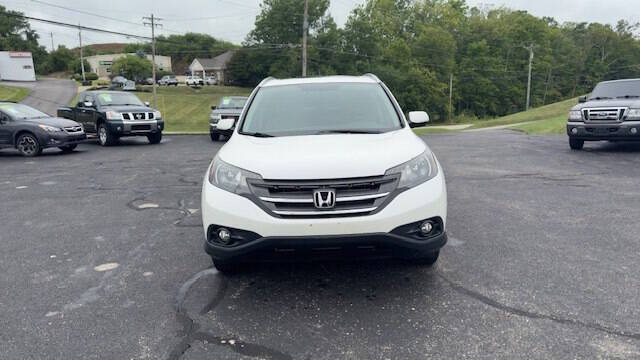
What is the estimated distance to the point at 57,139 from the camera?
1265cm

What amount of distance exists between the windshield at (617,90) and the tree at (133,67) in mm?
79136

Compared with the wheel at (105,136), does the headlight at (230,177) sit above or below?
above

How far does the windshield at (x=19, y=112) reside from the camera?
12.9m

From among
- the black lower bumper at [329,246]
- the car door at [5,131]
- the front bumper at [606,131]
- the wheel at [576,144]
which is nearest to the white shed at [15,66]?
the car door at [5,131]

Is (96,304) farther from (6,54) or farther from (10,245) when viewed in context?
(6,54)

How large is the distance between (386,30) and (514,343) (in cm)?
7398

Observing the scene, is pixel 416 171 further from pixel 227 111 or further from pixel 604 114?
pixel 227 111

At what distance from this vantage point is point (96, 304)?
3.55 m

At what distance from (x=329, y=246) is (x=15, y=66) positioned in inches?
3306

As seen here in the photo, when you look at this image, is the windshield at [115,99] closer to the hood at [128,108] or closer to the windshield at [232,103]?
the hood at [128,108]

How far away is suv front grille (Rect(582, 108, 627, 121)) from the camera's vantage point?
10453mm

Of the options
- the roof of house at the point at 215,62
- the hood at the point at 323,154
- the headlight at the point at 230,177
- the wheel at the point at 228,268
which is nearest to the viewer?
the hood at the point at 323,154

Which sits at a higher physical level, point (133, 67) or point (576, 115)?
point (133, 67)

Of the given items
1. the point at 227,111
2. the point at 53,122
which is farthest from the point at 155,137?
the point at 53,122
